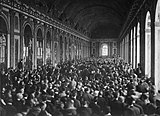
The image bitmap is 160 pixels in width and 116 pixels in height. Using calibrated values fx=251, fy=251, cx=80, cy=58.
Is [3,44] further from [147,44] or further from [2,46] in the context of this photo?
[147,44]

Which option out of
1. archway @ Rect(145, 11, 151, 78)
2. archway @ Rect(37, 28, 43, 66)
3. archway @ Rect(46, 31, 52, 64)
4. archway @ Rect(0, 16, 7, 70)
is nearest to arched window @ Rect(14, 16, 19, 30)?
archway @ Rect(0, 16, 7, 70)

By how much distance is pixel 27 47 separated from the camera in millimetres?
24203

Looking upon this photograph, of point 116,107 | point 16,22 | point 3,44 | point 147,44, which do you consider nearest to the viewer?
point 116,107

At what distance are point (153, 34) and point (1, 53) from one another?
1114 centimetres

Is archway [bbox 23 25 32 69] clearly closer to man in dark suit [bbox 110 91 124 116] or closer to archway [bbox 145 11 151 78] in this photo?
archway [bbox 145 11 151 78]

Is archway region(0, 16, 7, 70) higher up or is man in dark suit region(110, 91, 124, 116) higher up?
archway region(0, 16, 7, 70)

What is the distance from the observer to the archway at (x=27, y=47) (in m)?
23.6

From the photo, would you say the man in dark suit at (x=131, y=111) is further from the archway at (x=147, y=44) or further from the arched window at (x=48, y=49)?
the arched window at (x=48, y=49)

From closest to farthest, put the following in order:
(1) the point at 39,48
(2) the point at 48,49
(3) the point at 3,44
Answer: (3) the point at 3,44 < (1) the point at 39,48 < (2) the point at 48,49

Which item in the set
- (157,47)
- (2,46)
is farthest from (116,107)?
(2,46)

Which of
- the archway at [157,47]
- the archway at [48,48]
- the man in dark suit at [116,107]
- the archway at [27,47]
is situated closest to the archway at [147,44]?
the archway at [157,47]

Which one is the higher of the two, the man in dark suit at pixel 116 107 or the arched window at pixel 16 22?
the arched window at pixel 16 22

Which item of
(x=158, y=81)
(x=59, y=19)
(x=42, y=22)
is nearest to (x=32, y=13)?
(x=42, y=22)

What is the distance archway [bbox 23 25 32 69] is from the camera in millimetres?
23625
